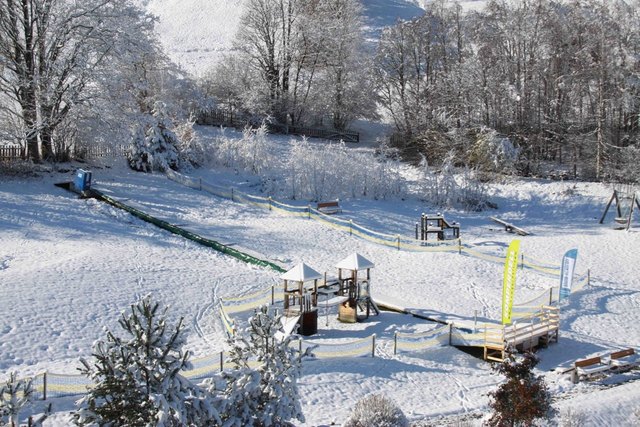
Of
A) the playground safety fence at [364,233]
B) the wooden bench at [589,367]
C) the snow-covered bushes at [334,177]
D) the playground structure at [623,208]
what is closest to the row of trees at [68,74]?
the playground safety fence at [364,233]

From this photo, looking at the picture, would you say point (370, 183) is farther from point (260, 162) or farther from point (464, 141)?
point (464, 141)

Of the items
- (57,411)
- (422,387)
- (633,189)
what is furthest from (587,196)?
(57,411)

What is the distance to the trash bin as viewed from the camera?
29406 mm

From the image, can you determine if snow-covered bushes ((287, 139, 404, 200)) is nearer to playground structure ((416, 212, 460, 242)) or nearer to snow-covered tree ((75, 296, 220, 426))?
playground structure ((416, 212, 460, 242))

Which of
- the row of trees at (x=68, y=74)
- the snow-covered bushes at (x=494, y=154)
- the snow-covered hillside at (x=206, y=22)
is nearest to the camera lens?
the row of trees at (x=68, y=74)

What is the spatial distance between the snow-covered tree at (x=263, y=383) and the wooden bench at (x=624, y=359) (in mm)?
9332

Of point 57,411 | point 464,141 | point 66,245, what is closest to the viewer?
point 57,411

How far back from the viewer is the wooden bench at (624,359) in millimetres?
16703

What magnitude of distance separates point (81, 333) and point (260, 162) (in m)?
19.9

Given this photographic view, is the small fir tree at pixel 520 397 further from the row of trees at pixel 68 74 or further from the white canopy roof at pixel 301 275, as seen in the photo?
the row of trees at pixel 68 74

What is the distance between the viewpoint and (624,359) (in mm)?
17188

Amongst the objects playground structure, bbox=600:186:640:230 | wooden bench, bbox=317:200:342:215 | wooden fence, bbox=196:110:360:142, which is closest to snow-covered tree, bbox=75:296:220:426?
wooden bench, bbox=317:200:342:215

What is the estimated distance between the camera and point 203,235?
84.0 feet

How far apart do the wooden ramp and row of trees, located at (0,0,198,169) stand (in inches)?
816
